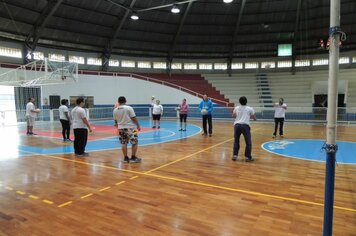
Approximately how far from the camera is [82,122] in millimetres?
7762

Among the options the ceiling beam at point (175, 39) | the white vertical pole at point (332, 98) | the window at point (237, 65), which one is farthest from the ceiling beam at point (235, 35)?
the white vertical pole at point (332, 98)

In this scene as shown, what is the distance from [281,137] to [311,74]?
1577 centimetres

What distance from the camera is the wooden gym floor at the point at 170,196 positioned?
3436 mm

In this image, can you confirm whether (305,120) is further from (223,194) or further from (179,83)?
(223,194)

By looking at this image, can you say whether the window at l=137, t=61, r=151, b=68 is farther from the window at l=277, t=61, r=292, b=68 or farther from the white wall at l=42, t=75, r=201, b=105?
the window at l=277, t=61, r=292, b=68

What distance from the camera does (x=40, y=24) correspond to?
19516 millimetres

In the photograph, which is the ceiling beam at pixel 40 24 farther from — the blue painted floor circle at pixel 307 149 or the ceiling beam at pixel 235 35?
the blue painted floor circle at pixel 307 149

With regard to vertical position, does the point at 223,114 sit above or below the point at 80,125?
below

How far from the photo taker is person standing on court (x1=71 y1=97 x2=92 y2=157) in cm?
760

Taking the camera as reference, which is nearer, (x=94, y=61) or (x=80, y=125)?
(x=80, y=125)

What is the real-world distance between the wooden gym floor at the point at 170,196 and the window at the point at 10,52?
50.8ft

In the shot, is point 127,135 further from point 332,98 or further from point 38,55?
point 38,55

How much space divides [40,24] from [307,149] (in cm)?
1911

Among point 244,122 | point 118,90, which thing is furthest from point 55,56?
point 244,122
